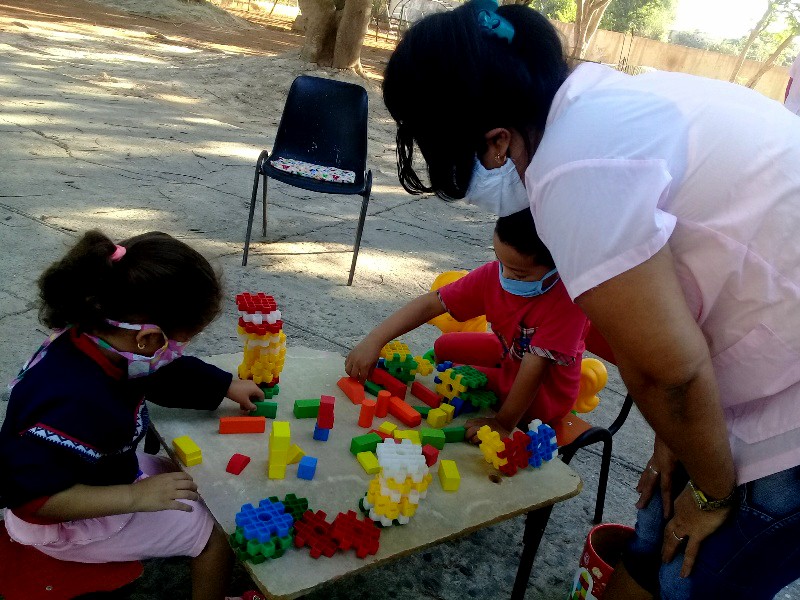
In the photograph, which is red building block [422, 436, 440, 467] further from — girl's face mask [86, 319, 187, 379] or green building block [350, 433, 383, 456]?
girl's face mask [86, 319, 187, 379]

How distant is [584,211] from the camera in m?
0.95

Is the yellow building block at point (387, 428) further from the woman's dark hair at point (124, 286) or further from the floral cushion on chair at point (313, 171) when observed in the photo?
the floral cushion on chair at point (313, 171)

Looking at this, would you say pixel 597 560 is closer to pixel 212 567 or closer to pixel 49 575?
pixel 212 567

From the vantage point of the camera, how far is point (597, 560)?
5.73 ft

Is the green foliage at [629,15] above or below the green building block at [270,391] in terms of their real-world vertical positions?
above

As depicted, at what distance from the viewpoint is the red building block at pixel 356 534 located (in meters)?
1.35

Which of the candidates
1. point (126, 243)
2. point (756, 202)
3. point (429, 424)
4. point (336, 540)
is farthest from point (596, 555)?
point (126, 243)

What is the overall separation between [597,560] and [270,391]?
95 centimetres

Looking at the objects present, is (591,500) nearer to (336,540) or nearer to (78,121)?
(336,540)

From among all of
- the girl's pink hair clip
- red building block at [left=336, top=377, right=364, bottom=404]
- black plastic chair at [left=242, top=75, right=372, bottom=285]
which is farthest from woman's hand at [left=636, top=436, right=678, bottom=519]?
black plastic chair at [left=242, top=75, right=372, bottom=285]

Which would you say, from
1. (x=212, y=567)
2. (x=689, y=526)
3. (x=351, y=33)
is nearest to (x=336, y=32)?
(x=351, y=33)

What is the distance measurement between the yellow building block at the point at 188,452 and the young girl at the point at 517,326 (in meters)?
0.58

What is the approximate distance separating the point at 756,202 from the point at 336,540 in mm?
963

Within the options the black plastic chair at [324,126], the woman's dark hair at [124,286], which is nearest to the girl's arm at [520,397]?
the woman's dark hair at [124,286]
